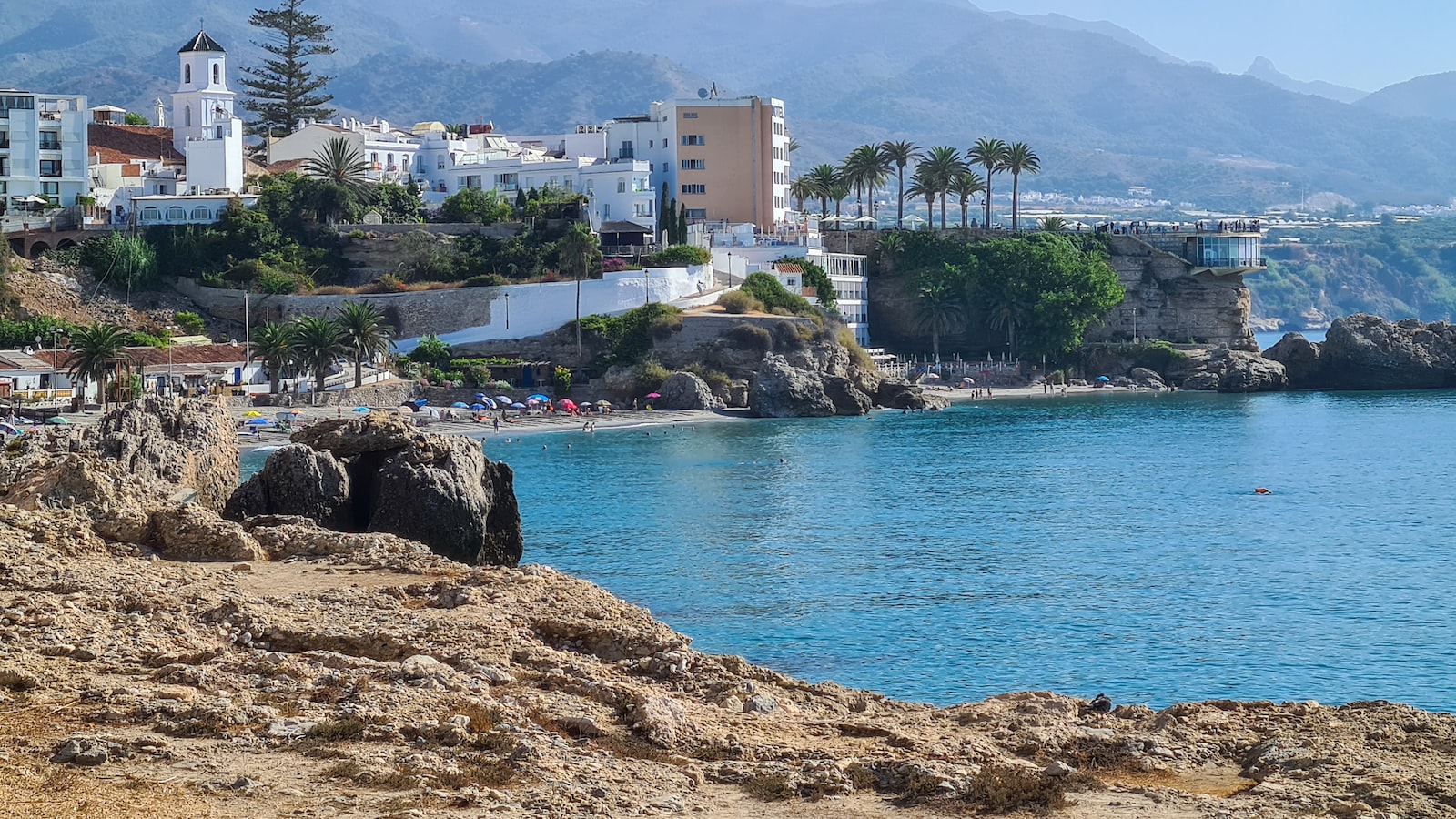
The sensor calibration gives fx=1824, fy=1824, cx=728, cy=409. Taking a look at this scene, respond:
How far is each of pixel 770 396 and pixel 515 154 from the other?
97.9 feet

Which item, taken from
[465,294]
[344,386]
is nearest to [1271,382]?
[465,294]

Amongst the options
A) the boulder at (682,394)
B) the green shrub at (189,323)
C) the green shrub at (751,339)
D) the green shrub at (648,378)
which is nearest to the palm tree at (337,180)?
the green shrub at (189,323)

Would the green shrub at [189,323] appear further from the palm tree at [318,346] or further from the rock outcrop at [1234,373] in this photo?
the rock outcrop at [1234,373]

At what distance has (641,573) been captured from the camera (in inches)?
1470

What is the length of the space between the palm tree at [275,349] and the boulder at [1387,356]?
187ft

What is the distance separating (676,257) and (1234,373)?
3147cm

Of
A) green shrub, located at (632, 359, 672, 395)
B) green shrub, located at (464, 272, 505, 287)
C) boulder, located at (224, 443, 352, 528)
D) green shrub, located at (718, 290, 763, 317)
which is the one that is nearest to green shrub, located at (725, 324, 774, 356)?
green shrub, located at (718, 290, 763, 317)

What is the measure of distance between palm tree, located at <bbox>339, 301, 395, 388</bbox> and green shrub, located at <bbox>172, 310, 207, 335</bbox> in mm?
8500

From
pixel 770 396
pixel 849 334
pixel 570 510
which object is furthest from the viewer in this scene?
pixel 849 334

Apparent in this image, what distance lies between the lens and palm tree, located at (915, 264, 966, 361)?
99.3 metres

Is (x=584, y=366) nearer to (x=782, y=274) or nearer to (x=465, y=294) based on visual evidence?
(x=465, y=294)

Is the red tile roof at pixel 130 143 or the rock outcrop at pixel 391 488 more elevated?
the red tile roof at pixel 130 143

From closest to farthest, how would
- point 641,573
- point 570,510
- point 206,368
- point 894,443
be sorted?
point 641,573
point 570,510
point 894,443
point 206,368

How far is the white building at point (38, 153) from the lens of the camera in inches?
3460
